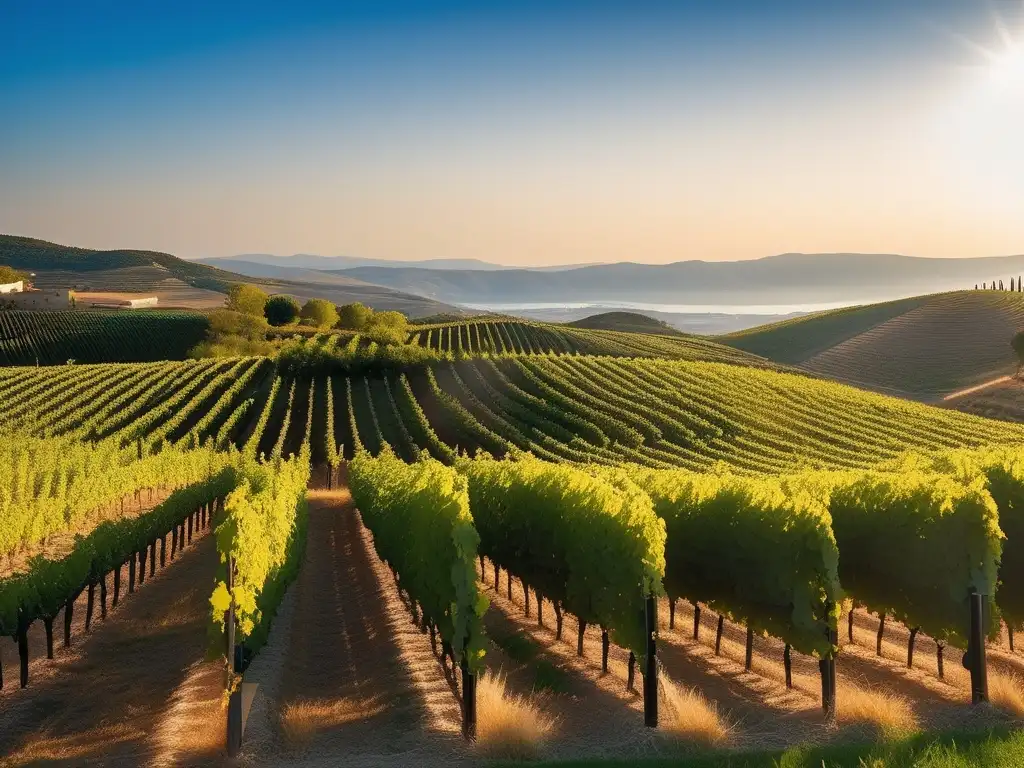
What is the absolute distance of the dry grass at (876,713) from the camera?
1207 cm

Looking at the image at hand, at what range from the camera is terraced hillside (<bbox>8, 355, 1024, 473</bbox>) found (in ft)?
173

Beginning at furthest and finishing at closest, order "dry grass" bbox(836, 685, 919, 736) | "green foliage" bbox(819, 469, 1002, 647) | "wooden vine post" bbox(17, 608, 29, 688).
→ 1. "green foliage" bbox(819, 469, 1002, 647)
2. "wooden vine post" bbox(17, 608, 29, 688)
3. "dry grass" bbox(836, 685, 919, 736)

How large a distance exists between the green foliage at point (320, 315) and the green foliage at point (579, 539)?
96936 millimetres

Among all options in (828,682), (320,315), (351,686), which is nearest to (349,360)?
(320,315)

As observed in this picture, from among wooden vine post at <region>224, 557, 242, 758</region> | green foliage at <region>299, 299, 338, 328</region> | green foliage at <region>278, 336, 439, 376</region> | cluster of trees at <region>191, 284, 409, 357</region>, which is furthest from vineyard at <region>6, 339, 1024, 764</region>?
green foliage at <region>299, 299, 338, 328</region>

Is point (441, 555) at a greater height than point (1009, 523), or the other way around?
point (441, 555)

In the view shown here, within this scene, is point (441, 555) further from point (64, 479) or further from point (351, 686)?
point (64, 479)

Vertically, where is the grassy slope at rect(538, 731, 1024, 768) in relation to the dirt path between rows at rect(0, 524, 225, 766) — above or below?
above

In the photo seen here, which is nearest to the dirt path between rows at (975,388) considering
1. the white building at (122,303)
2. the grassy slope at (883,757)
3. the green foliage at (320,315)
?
the green foliage at (320,315)

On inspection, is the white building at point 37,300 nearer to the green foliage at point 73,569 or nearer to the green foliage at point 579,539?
the green foliage at point 73,569

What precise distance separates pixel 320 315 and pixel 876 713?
361 feet

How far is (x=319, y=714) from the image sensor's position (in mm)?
13125

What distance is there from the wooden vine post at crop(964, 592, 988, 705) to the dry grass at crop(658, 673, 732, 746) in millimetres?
4543

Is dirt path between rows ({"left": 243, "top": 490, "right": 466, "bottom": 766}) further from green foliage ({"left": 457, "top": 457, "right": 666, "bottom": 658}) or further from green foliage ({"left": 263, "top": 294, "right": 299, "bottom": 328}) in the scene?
green foliage ({"left": 263, "top": 294, "right": 299, "bottom": 328})
